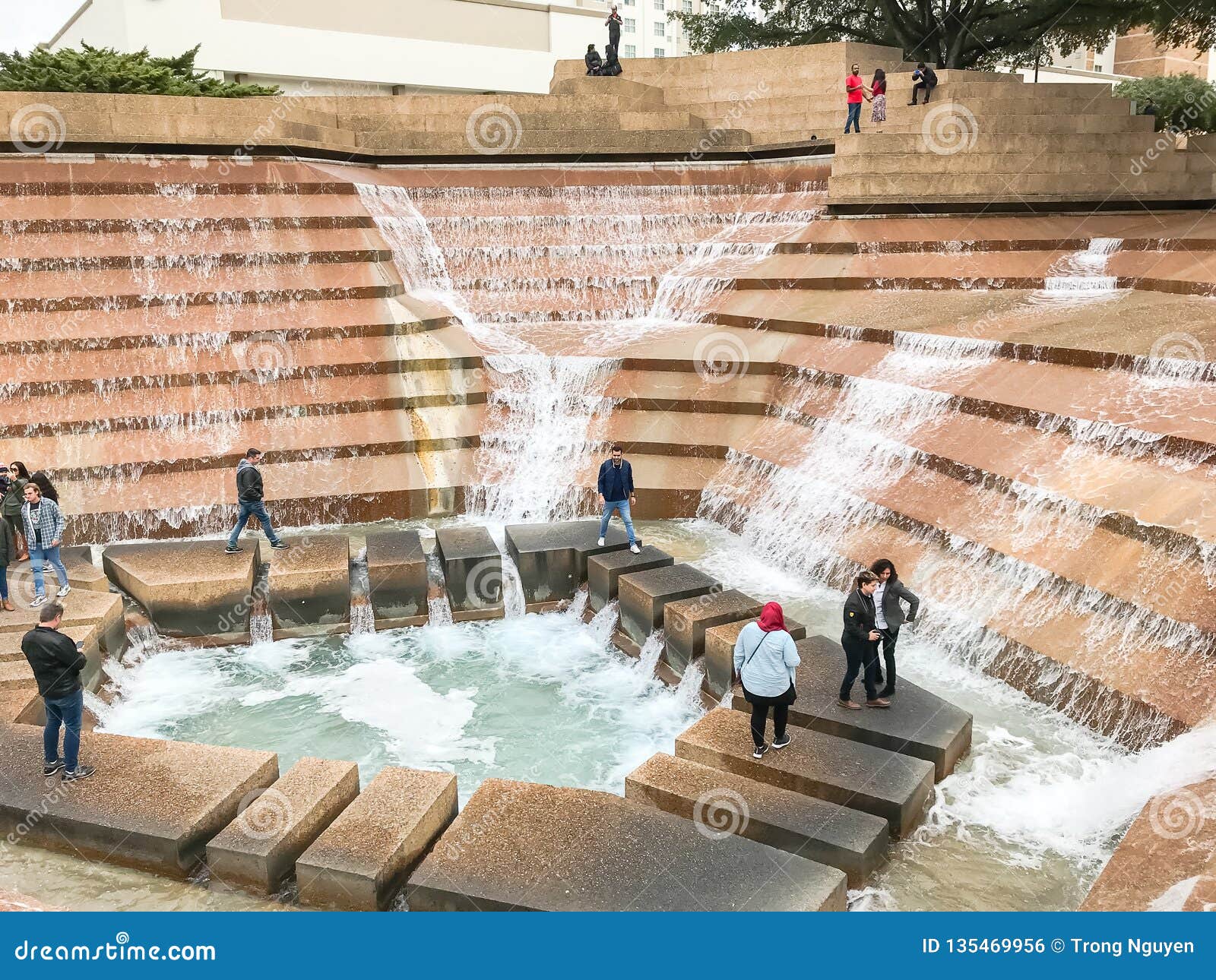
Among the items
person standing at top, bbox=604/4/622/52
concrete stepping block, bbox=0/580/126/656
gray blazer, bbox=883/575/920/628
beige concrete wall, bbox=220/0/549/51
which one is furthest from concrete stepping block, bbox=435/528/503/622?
beige concrete wall, bbox=220/0/549/51

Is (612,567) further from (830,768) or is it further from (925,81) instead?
(925,81)

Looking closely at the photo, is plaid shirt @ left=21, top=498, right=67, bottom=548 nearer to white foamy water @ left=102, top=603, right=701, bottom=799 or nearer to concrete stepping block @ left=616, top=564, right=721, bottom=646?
white foamy water @ left=102, top=603, right=701, bottom=799

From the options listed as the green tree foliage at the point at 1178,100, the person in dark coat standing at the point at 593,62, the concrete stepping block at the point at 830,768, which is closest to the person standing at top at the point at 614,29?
the person in dark coat standing at the point at 593,62

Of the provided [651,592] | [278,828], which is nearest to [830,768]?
[651,592]

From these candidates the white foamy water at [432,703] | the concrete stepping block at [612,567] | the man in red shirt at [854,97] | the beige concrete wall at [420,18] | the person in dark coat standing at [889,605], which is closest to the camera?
the person in dark coat standing at [889,605]

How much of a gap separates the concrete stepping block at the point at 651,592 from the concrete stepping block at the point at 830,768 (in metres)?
2.63

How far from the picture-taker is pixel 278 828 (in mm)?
6738

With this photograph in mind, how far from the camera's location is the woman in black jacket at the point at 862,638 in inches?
313

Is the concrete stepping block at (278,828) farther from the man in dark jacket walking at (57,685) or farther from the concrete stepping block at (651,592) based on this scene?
the concrete stepping block at (651,592)

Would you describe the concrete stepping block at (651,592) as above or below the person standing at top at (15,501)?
below

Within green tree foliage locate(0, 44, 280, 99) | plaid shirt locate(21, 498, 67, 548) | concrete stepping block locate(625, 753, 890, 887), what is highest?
green tree foliage locate(0, 44, 280, 99)

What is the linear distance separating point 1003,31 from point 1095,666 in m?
28.9

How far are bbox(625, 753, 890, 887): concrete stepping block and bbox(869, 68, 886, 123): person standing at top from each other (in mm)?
18862

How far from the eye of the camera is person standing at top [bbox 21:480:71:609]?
33.4 feet
